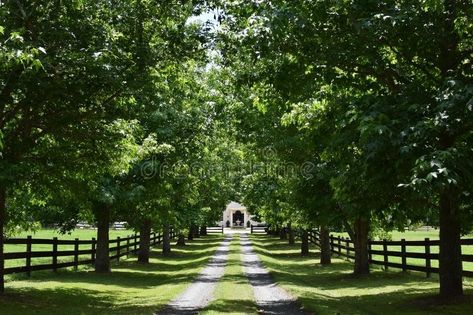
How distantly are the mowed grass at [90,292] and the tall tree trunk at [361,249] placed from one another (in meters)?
6.60

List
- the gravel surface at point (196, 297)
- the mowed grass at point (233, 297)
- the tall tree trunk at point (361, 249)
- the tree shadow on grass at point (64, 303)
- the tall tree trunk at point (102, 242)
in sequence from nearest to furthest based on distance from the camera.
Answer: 1. the tree shadow on grass at point (64, 303)
2. the mowed grass at point (233, 297)
3. the gravel surface at point (196, 297)
4. the tall tree trunk at point (361, 249)
5. the tall tree trunk at point (102, 242)

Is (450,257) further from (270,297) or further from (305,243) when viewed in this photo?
(305,243)

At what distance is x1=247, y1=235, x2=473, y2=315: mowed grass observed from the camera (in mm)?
12648

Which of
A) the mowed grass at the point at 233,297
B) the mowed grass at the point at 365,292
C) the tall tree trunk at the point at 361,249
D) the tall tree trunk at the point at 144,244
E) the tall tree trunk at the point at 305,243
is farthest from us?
the tall tree trunk at the point at 305,243

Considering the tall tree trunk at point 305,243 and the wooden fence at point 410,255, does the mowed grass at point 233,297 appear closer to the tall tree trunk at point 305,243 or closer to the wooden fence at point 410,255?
the wooden fence at point 410,255

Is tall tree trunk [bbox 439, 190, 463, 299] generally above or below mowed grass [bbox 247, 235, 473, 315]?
above

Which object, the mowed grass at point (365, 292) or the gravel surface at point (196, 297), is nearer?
the mowed grass at point (365, 292)

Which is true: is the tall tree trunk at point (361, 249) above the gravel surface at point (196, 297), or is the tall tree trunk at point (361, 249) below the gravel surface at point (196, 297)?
above

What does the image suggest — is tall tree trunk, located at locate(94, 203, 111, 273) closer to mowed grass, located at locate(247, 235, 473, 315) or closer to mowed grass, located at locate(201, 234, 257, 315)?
mowed grass, located at locate(201, 234, 257, 315)

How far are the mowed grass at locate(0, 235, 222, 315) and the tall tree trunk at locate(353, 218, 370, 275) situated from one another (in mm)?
6603

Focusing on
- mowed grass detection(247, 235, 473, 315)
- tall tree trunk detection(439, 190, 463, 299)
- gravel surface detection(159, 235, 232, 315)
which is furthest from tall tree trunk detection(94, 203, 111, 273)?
tall tree trunk detection(439, 190, 463, 299)

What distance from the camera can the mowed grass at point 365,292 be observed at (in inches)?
498

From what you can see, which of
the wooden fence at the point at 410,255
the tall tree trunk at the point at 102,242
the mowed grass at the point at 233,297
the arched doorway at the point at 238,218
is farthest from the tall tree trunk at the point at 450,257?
the arched doorway at the point at 238,218

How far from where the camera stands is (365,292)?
16953 mm
